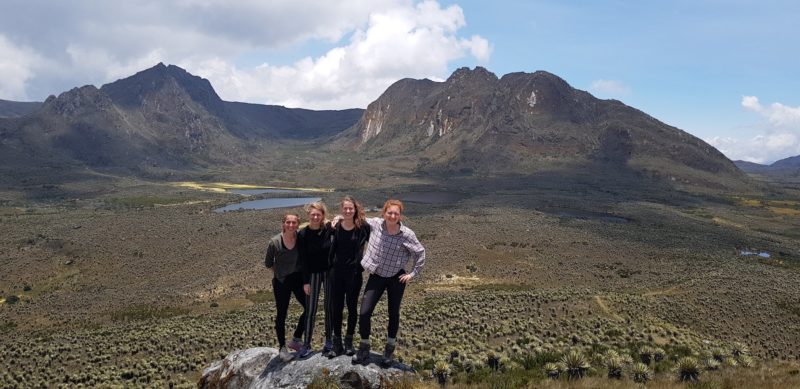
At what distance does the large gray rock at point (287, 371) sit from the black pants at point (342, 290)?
63cm

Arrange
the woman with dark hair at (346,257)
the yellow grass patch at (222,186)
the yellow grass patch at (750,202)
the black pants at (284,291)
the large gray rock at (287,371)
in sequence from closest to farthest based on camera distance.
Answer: the large gray rock at (287,371), the woman with dark hair at (346,257), the black pants at (284,291), the yellow grass patch at (750,202), the yellow grass patch at (222,186)

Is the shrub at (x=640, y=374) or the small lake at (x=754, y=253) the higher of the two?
the shrub at (x=640, y=374)

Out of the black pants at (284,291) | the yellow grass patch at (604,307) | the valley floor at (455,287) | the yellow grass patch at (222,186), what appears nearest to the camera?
the black pants at (284,291)

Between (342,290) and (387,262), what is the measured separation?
101 centimetres

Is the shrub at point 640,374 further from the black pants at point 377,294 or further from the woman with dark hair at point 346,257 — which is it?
the woman with dark hair at point 346,257

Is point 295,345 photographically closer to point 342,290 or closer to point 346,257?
point 342,290

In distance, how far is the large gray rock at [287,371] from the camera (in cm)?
831

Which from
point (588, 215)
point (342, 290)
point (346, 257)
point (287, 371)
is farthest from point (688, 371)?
point (588, 215)

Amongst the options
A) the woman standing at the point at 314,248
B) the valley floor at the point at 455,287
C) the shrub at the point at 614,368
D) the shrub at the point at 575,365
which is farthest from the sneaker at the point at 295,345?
the shrub at the point at 614,368

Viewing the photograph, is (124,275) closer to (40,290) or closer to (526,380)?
(40,290)

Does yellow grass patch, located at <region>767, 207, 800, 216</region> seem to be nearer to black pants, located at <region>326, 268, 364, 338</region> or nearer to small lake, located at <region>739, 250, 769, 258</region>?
small lake, located at <region>739, 250, 769, 258</region>

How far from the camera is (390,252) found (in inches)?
333

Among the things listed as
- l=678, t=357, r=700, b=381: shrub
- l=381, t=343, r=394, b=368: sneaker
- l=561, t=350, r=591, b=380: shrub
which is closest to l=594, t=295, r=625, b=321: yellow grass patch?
l=678, t=357, r=700, b=381: shrub

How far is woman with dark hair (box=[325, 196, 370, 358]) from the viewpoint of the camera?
8.44 m
